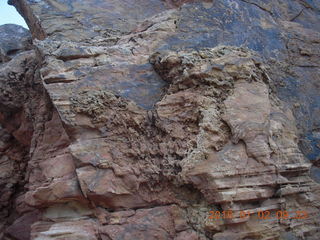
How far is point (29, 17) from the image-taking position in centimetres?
559

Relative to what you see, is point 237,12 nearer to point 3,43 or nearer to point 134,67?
point 134,67

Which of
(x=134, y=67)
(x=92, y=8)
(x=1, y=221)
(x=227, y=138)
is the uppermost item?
(x=92, y=8)

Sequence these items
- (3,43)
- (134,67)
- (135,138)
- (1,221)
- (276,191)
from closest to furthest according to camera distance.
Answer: (276,191) < (135,138) < (134,67) < (1,221) < (3,43)

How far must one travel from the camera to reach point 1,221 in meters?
6.33

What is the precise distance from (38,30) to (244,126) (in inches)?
149

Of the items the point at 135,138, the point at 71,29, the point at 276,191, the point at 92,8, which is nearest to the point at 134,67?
the point at 135,138

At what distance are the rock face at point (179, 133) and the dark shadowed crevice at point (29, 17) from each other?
24 centimetres
